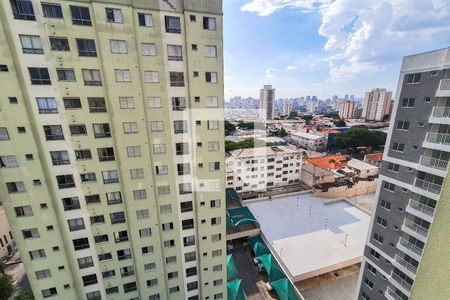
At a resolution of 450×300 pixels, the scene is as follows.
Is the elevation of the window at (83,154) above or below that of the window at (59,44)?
below

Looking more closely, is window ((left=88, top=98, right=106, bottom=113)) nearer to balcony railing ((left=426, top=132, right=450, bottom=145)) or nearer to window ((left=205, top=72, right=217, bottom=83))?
window ((left=205, top=72, right=217, bottom=83))

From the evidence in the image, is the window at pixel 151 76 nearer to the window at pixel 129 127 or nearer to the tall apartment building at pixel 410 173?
the window at pixel 129 127

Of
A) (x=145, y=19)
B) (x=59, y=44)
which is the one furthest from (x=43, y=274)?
(x=145, y=19)

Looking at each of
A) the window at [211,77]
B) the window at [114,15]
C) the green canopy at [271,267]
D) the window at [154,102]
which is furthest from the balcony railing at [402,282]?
the window at [114,15]

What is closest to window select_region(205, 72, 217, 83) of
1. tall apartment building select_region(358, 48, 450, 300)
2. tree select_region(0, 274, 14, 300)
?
tall apartment building select_region(358, 48, 450, 300)

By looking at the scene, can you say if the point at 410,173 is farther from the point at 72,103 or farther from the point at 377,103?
the point at 377,103
